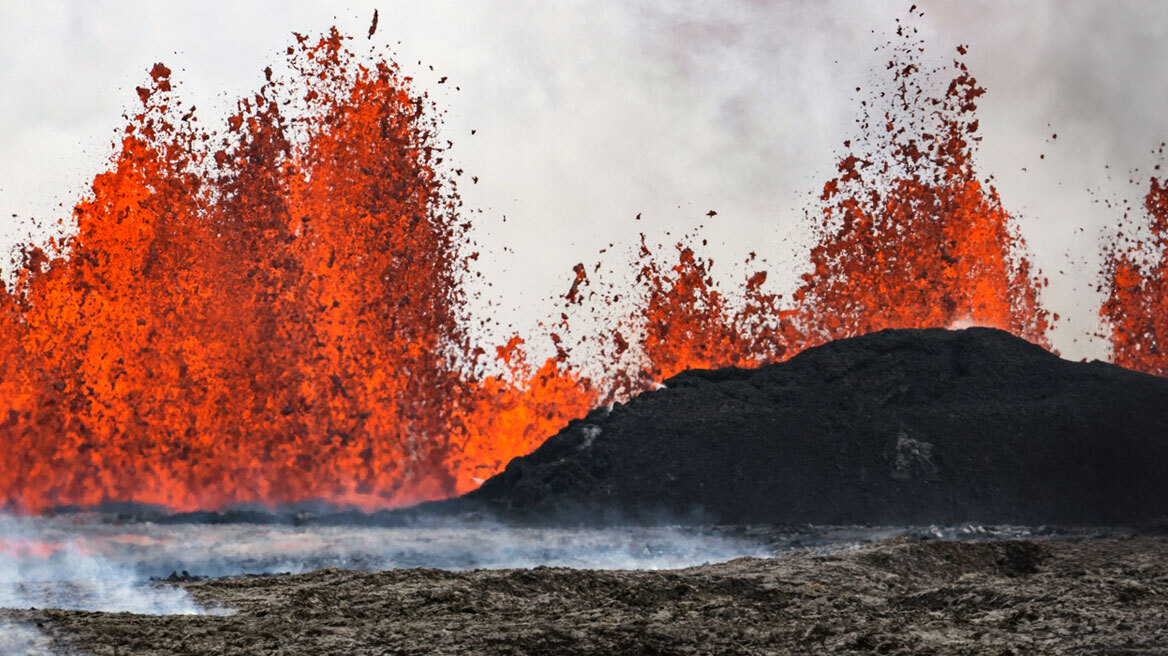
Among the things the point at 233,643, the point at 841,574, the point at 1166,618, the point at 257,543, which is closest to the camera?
the point at 233,643

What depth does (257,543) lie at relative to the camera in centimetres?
1561

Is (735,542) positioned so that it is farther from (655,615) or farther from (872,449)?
(655,615)

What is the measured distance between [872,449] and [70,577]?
13184 millimetres

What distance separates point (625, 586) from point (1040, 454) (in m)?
12.6

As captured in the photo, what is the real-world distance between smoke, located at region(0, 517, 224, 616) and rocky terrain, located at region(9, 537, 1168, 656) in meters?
0.44

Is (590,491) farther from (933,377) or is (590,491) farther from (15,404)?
(15,404)

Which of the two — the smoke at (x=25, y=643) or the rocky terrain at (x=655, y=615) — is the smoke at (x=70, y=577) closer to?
the rocky terrain at (x=655, y=615)

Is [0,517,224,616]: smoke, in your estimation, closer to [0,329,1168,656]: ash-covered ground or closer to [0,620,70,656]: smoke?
[0,329,1168,656]: ash-covered ground

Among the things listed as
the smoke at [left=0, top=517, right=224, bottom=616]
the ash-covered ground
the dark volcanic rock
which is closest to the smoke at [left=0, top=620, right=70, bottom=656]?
the ash-covered ground

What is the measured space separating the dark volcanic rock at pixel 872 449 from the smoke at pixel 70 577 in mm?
6765

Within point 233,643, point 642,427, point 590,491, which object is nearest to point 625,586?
point 233,643

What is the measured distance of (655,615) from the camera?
29.1ft

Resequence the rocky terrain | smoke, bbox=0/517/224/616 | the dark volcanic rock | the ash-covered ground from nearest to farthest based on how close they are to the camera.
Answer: the rocky terrain → the ash-covered ground → smoke, bbox=0/517/224/616 → the dark volcanic rock

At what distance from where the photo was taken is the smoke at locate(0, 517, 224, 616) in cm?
959
